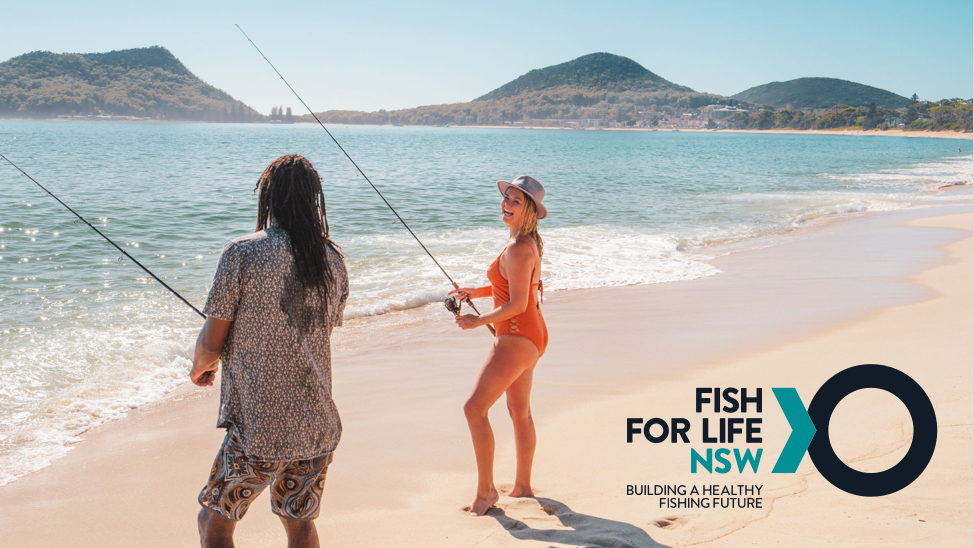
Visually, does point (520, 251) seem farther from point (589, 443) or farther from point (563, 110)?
point (563, 110)

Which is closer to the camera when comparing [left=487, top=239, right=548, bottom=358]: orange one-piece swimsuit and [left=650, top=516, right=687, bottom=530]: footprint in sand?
[left=650, top=516, right=687, bottom=530]: footprint in sand

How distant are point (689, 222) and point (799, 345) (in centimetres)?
1038

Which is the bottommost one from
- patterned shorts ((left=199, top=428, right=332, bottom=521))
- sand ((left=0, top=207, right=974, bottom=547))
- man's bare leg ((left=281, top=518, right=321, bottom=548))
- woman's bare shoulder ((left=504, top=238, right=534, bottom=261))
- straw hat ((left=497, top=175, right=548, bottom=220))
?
sand ((left=0, top=207, right=974, bottom=547))

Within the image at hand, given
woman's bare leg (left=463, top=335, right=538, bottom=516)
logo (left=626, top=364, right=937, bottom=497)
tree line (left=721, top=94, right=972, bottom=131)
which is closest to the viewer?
woman's bare leg (left=463, top=335, right=538, bottom=516)

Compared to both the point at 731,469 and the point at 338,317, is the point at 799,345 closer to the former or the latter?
the point at 731,469

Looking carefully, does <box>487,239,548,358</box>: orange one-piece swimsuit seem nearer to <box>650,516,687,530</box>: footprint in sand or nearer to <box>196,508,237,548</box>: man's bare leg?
<box>650,516,687,530</box>: footprint in sand

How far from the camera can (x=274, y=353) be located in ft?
A: 6.84

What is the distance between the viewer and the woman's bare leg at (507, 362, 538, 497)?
3.24 meters

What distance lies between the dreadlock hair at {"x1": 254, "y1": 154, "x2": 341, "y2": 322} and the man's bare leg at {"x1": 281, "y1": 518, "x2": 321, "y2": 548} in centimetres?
75

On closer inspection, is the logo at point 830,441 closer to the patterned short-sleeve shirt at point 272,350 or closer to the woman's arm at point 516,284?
the woman's arm at point 516,284

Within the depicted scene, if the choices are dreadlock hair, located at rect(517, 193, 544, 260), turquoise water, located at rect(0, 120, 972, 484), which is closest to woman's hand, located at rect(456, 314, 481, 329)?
dreadlock hair, located at rect(517, 193, 544, 260)

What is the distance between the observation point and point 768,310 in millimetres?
7145

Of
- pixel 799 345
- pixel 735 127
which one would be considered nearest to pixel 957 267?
pixel 799 345

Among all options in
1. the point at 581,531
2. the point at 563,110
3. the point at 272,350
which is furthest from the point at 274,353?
the point at 563,110
